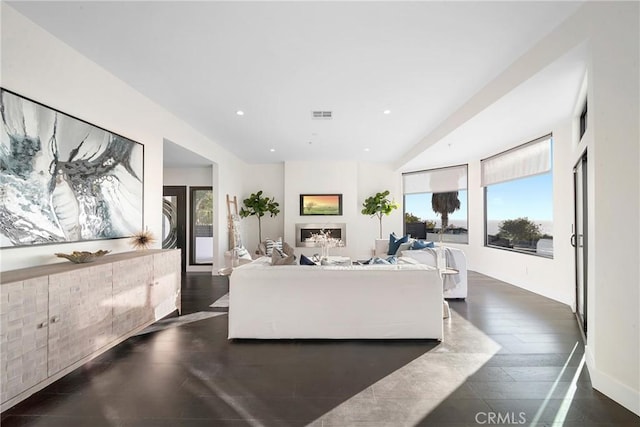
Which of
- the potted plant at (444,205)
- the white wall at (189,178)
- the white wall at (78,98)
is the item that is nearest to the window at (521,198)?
the potted plant at (444,205)

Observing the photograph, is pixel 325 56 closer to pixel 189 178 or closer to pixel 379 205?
pixel 379 205

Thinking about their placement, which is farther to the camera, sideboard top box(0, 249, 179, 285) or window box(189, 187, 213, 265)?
window box(189, 187, 213, 265)

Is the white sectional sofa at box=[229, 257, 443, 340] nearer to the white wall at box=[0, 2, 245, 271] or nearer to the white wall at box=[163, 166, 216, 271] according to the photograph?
the white wall at box=[0, 2, 245, 271]

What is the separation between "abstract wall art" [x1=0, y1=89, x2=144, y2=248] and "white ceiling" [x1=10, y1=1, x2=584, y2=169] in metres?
0.81

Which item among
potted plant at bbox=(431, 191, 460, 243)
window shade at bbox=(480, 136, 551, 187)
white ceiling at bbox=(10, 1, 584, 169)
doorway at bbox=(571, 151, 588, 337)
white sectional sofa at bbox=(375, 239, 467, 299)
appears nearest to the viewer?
white ceiling at bbox=(10, 1, 584, 169)

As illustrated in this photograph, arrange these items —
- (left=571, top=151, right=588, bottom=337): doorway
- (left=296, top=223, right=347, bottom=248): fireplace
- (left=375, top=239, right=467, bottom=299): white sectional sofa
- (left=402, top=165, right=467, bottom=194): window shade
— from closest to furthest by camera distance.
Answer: (left=571, top=151, right=588, bottom=337): doorway < (left=375, top=239, right=467, bottom=299): white sectional sofa < (left=402, top=165, right=467, bottom=194): window shade < (left=296, top=223, right=347, bottom=248): fireplace

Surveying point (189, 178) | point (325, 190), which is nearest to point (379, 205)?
point (325, 190)

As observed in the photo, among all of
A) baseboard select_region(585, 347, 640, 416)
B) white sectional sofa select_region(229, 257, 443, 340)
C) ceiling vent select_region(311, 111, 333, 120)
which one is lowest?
baseboard select_region(585, 347, 640, 416)

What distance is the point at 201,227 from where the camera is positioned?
7.41 metres

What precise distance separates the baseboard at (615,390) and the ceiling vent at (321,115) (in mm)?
4034

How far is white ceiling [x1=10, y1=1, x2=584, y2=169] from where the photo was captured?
7.74ft

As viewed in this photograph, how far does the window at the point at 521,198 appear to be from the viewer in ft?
16.4

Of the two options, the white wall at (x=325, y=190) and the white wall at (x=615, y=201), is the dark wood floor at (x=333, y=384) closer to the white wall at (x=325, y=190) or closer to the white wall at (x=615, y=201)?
the white wall at (x=615, y=201)

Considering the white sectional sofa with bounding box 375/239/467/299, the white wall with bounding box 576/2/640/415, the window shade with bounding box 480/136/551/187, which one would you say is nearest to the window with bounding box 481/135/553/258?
the window shade with bounding box 480/136/551/187
